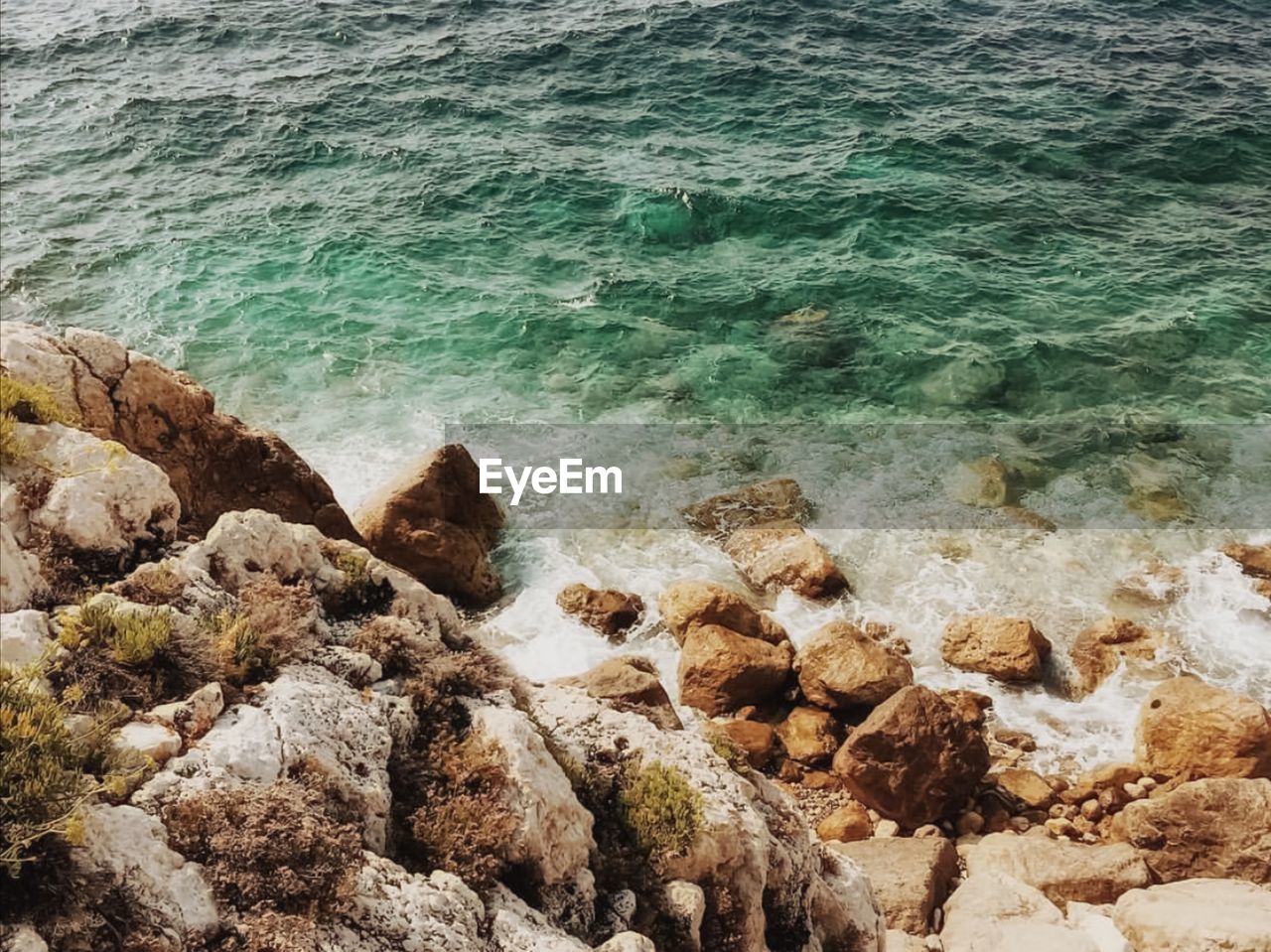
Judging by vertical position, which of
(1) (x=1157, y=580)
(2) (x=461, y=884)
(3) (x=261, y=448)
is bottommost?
(1) (x=1157, y=580)

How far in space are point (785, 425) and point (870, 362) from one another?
13.5 feet

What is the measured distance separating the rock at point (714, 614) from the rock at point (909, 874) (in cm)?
526

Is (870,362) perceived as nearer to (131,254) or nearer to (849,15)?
(131,254)

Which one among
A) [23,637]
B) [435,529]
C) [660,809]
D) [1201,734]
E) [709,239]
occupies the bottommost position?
[1201,734]

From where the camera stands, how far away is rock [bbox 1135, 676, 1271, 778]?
594 inches

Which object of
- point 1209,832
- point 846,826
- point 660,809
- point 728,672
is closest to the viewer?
point 660,809

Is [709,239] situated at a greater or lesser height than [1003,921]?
greater

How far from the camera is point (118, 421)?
13.4m

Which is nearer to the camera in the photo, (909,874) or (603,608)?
(909,874)

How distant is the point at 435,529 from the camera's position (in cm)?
1944

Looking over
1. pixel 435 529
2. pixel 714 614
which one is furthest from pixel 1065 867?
pixel 435 529

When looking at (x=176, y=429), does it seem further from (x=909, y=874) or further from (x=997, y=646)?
(x=997, y=646)

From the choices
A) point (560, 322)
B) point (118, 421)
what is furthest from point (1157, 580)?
point (118, 421)

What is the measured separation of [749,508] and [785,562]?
248 centimetres
